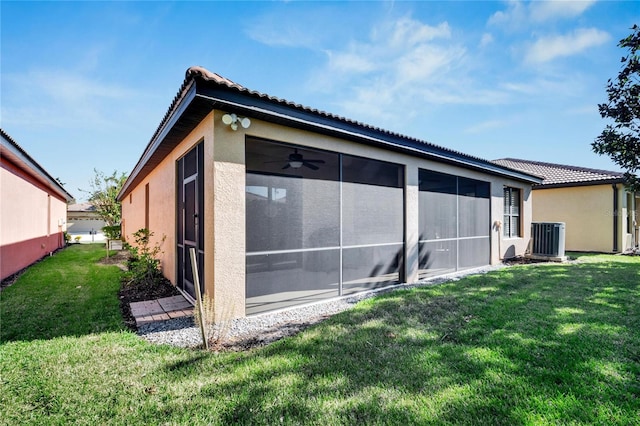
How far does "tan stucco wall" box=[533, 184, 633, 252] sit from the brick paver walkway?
15354 millimetres

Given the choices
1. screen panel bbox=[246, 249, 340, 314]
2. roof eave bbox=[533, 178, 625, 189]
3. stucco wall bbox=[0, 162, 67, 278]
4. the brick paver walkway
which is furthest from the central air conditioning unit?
stucco wall bbox=[0, 162, 67, 278]

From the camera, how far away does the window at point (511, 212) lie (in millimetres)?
10523

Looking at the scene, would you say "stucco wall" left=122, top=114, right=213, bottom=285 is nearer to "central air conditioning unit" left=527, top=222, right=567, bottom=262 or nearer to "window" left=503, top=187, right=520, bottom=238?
"window" left=503, top=187, right=520, bottom=238

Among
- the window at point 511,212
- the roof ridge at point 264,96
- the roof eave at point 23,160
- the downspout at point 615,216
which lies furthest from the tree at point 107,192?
the downspout at point 615,216

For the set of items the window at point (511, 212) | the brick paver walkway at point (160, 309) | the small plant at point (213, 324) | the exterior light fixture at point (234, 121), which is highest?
the exterior light fixture at point (234, 121)

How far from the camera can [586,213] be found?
41.8ft

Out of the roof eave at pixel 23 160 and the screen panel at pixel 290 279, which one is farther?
the roof eave at pixel 23 160

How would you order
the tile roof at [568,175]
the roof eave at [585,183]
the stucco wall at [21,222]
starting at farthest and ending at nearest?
the tile roof at [568,175] → the roof eave at [585,183] → the stucco wall at [21,222]

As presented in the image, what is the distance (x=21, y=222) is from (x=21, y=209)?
40cm

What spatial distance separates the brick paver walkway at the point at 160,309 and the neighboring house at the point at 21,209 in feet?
15.7

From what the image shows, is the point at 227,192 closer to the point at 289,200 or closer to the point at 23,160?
the point at 289,200

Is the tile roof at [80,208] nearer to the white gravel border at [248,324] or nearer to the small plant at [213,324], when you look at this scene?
the white gravel border at [248,324]

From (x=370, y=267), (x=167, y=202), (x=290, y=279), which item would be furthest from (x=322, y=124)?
(x=167, y=202)

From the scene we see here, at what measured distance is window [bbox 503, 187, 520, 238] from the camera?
10523mm
